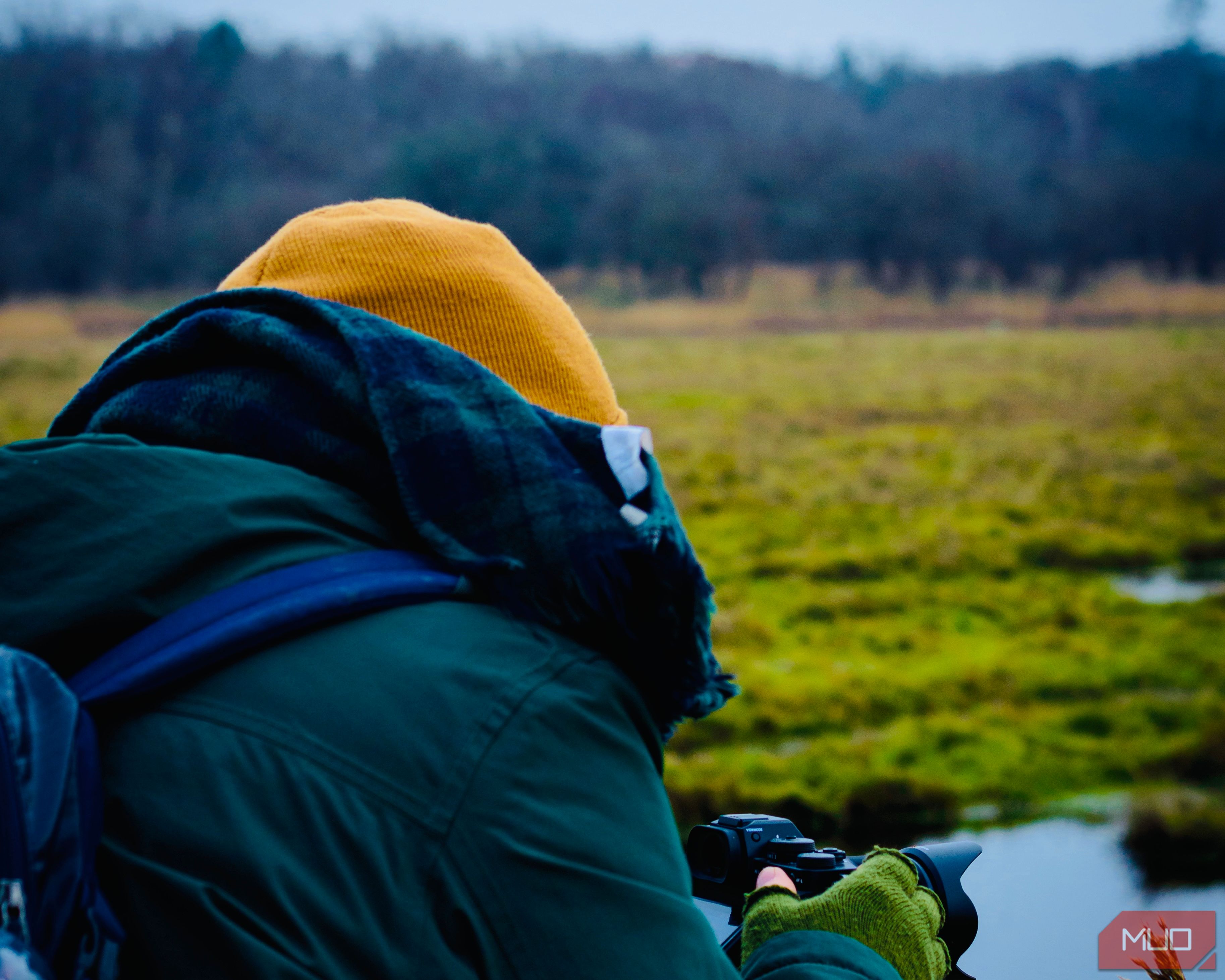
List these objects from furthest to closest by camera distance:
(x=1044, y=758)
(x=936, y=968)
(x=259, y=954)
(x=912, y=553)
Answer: (x=912, y=553) < (x=1044, y=758) < (x=936, y=968) < (x=259, y=954)

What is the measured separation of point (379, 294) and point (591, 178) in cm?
3783

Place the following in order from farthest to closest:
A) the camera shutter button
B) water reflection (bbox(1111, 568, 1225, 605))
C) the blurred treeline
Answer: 1. the blurred treeline
2. water reflection (bbox(1111, 568, 1225, 605))
3. the camera shutter button

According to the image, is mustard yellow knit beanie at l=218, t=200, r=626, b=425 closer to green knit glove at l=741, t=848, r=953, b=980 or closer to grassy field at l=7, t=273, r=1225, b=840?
green knit glove at l=741, t=848, r=953, b=980

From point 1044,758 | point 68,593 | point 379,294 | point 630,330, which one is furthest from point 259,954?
point 630,330

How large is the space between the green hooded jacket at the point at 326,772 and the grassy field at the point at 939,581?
9.73ft

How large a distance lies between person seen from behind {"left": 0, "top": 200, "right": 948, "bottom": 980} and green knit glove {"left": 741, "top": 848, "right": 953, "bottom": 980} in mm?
105

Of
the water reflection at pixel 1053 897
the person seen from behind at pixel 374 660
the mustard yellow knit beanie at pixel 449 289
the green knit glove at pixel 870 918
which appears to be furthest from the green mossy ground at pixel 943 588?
the person seen from behind at pixel 374 660

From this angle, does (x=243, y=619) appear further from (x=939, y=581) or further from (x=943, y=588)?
(x=939, y=581)

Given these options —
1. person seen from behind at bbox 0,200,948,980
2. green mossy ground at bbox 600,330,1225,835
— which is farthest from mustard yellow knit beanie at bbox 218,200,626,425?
green mossy ground at bbox 600,330,1225,835

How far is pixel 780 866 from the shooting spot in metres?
1.21

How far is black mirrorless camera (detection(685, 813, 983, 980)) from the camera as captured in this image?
1.20 meters

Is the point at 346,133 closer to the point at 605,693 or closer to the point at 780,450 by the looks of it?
the point at 780,450

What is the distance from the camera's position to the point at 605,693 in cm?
78

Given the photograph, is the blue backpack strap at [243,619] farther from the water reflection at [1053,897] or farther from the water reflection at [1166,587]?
the water reflection at [1166,587]
